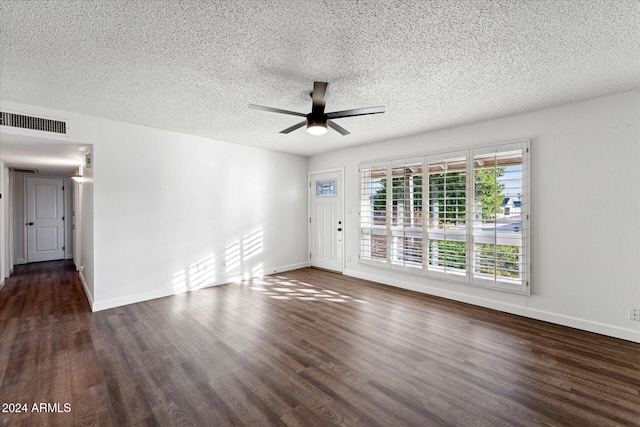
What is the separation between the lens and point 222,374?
7.74 ft

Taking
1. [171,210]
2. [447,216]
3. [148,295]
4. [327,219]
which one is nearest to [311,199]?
[327,219]

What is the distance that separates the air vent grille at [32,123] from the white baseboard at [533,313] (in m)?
5.20

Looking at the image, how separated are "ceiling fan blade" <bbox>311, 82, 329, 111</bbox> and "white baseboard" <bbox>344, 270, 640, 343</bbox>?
333cm

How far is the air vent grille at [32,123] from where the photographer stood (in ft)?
10.7

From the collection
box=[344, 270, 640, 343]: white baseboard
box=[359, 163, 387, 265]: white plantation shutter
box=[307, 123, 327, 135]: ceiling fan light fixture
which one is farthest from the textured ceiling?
box=[344, 270, 640, 343]: white baseboard

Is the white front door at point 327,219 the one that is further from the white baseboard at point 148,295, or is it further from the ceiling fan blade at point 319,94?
the ceiling fan blade at point 319,94

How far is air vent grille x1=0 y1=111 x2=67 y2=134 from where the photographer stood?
3264mm

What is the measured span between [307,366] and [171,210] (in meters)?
3.33

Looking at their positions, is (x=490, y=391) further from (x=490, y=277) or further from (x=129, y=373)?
(x=129, y=373)

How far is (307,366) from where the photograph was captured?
2477 millimetres

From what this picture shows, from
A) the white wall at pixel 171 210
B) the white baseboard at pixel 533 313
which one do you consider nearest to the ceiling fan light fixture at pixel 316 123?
the white wall at pixel 171 210

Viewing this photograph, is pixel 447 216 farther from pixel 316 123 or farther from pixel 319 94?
pixel 319 94

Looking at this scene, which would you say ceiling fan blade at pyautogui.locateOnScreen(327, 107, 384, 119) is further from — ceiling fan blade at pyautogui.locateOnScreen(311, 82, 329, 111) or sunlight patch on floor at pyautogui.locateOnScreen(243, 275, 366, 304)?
sunlight patch on floor at pyautogui.locateOnScreen(243, 275, 366, 304)

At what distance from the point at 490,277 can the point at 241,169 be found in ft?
14.5
